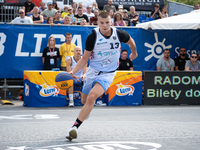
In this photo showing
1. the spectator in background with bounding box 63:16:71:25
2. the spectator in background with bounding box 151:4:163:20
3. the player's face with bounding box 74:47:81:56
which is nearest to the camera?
the player's face with bounding box 74:47:81:56

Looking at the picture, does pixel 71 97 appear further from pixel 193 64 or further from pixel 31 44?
pixel 193 64

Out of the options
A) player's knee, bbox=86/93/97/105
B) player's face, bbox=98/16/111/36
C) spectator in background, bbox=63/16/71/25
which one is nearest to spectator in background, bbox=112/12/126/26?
spectator in background, bbox=63/16/71/25

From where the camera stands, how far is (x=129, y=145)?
5242 millimetres

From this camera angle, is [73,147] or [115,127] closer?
[73,147]

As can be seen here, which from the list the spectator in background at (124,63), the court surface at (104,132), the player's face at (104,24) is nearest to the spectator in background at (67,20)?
the spectator in background at (124,63)

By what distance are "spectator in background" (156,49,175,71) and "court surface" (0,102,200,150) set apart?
4942mm

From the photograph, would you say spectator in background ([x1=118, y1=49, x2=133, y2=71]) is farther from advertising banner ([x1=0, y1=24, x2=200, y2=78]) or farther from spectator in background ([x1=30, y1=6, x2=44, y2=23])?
spectator in background ([x1=30, y1=6, x2=44, y2=23])

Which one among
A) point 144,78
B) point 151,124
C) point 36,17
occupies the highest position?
point 36,17

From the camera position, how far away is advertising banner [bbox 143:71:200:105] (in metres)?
12.3

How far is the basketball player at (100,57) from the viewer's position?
19.5 feet

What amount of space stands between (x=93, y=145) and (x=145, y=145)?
0.78 metres

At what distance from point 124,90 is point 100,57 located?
6.12m

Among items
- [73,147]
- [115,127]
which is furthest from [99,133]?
[73,147]

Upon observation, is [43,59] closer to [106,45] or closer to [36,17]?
[36,17]
